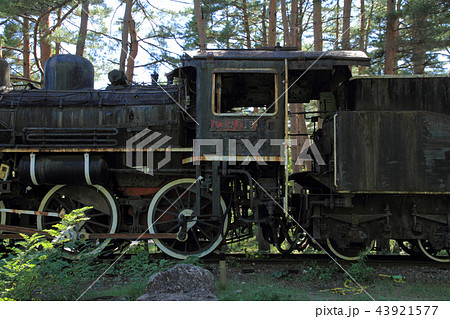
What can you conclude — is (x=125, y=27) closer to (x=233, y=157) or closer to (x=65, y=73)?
(x=65, y=73)

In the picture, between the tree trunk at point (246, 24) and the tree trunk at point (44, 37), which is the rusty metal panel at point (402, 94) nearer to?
the tree trunk at point (44, 37)

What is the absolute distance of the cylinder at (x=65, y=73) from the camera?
298 inches

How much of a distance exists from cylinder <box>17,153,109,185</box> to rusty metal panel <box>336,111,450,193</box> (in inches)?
153

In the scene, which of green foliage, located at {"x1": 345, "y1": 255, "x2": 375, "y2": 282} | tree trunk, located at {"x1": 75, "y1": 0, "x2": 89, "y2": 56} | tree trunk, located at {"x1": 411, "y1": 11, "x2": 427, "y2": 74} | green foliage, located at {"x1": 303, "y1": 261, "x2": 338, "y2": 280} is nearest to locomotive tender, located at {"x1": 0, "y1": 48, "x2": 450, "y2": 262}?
green foliage, located at {"x1": 303, "y1": 261, "x2": 338, "y2": 280}

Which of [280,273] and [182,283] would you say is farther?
[280,273]

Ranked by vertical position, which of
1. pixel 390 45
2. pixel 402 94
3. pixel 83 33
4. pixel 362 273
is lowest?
pixel 362 273

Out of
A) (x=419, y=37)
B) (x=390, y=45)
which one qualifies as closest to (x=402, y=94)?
(x=390, y=45)

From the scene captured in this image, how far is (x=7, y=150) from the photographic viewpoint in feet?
21.0

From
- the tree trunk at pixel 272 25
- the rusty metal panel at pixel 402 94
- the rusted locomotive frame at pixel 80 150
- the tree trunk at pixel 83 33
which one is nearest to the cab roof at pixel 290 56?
the rusty metal panel at pixel 402 94

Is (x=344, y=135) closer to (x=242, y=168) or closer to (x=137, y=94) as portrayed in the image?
(x=242, y=168)

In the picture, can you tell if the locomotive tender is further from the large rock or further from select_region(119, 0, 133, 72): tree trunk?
select_region(119, 0, 133, 72): tree trunk

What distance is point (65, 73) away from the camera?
7.59 metres

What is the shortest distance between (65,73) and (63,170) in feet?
7.84

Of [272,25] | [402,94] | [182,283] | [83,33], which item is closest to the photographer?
[182,283]
